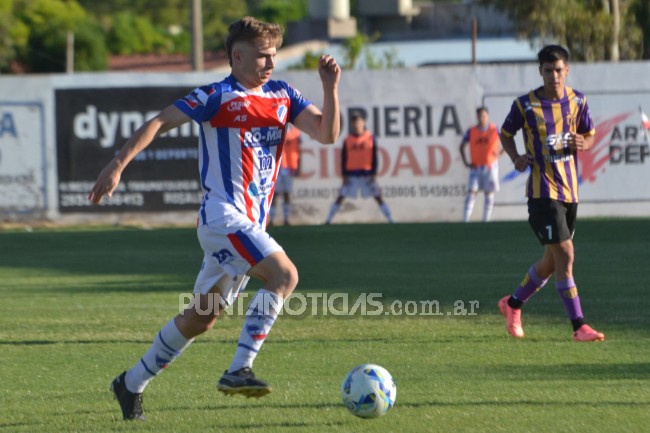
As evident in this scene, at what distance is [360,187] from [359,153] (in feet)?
2.08

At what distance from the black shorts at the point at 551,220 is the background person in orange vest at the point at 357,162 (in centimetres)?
1228

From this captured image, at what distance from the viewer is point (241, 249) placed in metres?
6.10

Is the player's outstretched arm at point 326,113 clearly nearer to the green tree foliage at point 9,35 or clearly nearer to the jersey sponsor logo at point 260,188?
the jersey sponsor logo at point 260,188

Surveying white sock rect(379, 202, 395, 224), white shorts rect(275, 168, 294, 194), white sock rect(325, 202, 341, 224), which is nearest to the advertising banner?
white shorts rect(275, 168, 294, 194)

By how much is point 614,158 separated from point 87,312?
525 inches

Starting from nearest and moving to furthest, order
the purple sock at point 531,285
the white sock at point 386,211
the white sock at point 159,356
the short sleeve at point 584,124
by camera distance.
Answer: the white sock at point 159,356 → the short sleeve at point 584,124 → the purple sock at point 531,285 → the white sock at point 386,211

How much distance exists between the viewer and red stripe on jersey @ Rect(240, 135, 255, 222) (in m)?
6.29

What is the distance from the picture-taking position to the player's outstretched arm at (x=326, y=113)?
617 cm

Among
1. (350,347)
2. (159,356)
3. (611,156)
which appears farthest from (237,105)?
(611,156)

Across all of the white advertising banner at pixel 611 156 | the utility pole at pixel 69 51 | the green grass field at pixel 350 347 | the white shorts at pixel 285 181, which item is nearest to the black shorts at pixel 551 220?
the green grass field at pixel 350 347

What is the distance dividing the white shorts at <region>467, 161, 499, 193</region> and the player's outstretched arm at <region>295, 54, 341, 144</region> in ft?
48.9

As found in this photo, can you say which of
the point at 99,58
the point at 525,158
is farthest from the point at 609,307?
the point at 99,58

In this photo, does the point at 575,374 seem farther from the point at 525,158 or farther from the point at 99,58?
the point at 99,58

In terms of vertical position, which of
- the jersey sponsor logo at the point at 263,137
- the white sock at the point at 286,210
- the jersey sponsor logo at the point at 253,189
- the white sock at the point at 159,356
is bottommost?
the white sock at the point at 286,210
